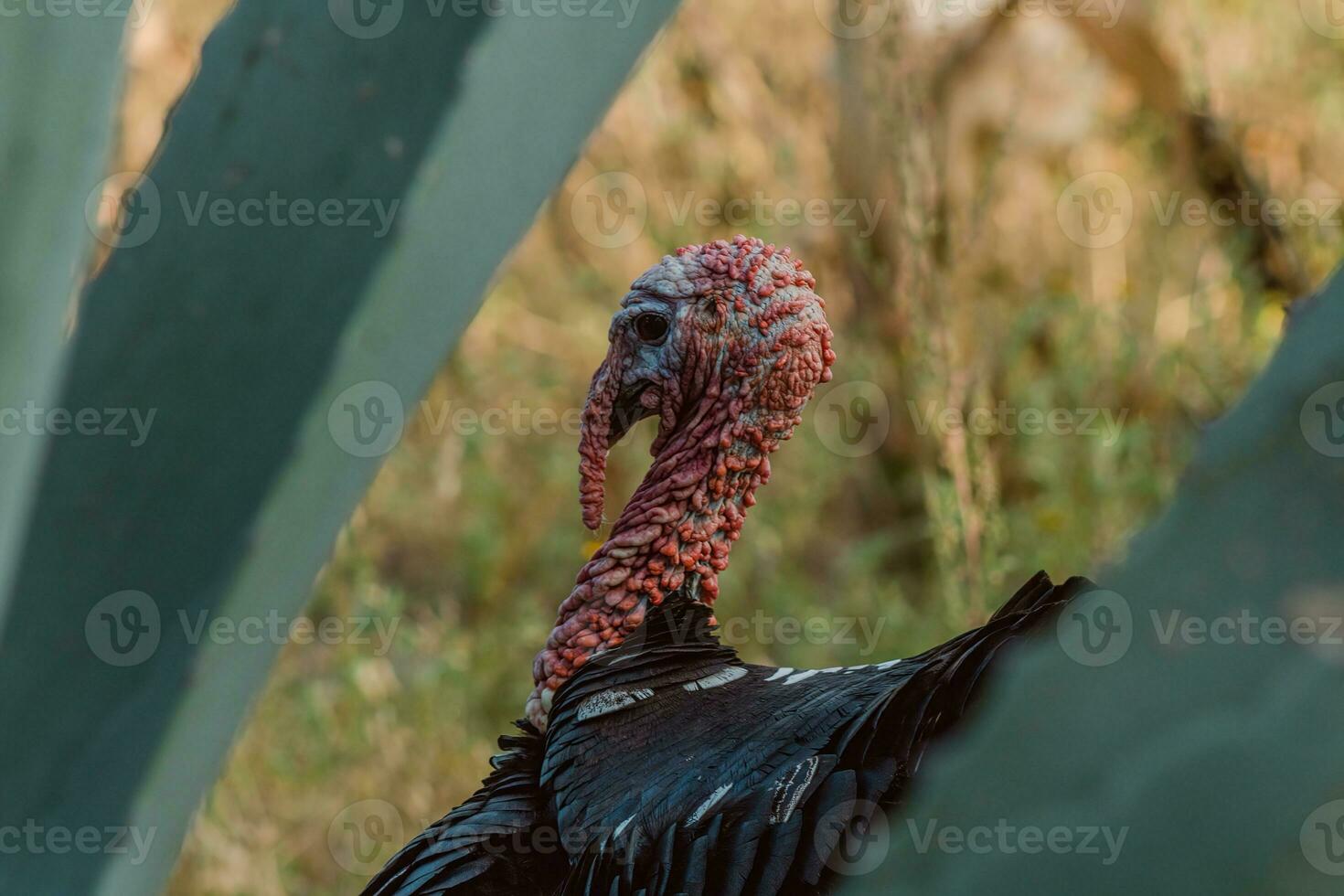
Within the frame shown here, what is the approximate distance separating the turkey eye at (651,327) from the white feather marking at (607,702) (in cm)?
43

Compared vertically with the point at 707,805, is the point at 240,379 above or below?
above

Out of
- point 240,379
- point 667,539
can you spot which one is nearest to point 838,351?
point 667,539

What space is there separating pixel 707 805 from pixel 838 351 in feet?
9.97

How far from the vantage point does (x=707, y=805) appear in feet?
4.04

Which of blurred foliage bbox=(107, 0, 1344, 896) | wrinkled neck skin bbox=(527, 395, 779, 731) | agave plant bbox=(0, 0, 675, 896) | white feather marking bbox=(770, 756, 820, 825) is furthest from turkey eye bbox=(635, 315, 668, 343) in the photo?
blurred foliage bbox=(107, 0, 1344, 896)

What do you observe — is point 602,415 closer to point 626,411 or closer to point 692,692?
point 626,411

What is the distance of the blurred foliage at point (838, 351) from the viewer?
10.8ft

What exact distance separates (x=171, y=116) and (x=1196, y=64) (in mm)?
2476

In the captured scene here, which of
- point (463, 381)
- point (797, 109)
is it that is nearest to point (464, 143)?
point (463, 381)

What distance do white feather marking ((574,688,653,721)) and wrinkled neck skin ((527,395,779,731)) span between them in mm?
67

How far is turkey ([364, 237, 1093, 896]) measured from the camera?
1.19 meters

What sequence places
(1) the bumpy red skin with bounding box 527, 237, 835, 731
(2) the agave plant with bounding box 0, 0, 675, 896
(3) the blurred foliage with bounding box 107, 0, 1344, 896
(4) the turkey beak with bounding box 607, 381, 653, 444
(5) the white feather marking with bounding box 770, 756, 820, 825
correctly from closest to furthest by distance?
(2) the agave plant with bounding box 0, 0, 675, 896
(5) the white feather marking with bounding box 770, 756, 820, 825
(1) the bumpy red skin with bounding box 527, 237, 835, 731
(4) the turkey beak with bounding box 607, 381, 653, 444
(3) the blurred foliage with bounding box 107, 0, 1344, 896

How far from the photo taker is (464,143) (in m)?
0.77

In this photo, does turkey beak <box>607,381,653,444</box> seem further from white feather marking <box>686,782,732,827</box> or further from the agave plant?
the agave plant
